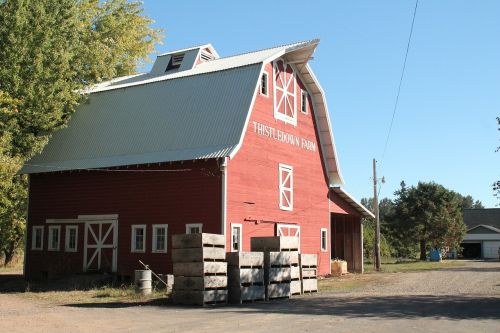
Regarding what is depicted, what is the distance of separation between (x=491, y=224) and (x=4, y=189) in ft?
221

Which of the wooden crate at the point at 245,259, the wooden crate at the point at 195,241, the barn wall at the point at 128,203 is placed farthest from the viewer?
the barn wall at the point at 128,203

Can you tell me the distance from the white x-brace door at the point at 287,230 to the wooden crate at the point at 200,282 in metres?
8.11

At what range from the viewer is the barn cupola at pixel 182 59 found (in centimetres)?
3166

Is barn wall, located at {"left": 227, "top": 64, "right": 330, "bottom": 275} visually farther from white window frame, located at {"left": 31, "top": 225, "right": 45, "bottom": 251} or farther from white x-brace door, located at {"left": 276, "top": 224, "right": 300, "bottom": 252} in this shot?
white window frame, located at {"left": 31, "top": 225, "right": 45, "bottom": 251}

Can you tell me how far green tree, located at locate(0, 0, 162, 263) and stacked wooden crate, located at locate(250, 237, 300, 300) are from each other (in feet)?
37.5

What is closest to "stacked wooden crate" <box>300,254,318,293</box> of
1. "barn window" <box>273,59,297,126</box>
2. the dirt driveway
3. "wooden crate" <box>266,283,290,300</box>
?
the dirt driveway

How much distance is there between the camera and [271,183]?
84.3ft

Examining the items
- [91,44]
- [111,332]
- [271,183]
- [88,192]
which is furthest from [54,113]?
[111,332]

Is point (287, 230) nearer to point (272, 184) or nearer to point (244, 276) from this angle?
point (272, 184)

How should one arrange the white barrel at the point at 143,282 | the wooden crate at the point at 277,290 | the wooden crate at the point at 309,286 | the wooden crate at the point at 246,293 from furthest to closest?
the wooden crate at the point at 309,286, the white barrel at the point at 143,282, the wooden crate at the point at 277,290, the wooden crate at the point at 246,293

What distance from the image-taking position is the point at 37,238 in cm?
2834

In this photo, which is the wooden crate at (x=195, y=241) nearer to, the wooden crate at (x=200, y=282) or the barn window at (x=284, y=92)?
the wooden crate at (x=200, y=282)

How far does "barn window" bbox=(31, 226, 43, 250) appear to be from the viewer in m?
28.1

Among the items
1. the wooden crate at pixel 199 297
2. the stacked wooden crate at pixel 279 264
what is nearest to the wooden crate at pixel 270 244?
the stacked wooden crate at pixel 279 264
